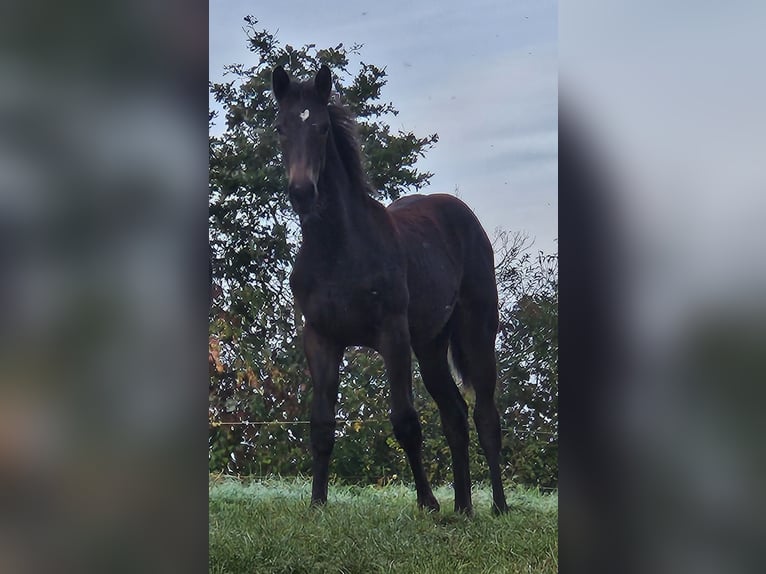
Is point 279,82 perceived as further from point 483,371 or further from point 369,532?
point 369,532

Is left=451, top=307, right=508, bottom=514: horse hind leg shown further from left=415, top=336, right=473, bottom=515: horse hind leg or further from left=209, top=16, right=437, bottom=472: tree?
left=209, top=16, right=437, bottom=472: tree

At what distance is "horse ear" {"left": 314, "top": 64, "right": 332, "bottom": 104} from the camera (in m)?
3.13

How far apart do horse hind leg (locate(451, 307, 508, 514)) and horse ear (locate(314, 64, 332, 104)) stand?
105 centimetres

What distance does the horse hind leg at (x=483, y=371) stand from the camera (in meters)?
3.29

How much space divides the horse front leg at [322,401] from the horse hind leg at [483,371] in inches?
20.9

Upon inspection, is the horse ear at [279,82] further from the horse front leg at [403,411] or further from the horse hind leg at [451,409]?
the horse hind leg at [451,409]

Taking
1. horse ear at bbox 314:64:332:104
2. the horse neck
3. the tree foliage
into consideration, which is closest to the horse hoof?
the tree foliage

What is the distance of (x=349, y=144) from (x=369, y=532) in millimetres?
1530
